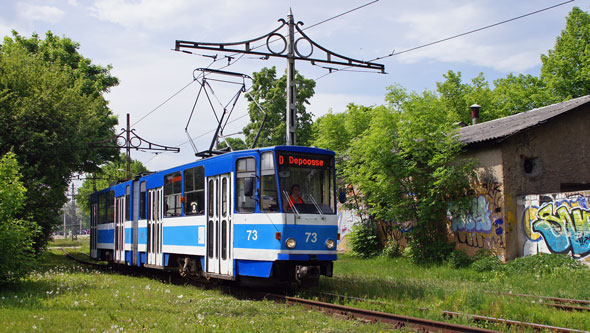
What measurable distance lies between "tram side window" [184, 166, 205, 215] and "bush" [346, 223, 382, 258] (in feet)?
35.9

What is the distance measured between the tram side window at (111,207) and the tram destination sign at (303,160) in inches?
465

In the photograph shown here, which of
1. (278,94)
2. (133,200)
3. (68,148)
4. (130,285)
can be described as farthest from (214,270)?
(278,94)

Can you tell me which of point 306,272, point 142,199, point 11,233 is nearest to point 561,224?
point 306,272

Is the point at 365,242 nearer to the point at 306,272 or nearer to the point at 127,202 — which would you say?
the point at 127,202

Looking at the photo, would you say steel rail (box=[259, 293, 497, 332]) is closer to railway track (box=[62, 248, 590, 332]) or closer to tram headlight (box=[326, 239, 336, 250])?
railway track (box=[62, 248, 590, 332])

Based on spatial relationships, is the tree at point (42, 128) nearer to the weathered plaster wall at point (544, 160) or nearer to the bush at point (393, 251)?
the bush at point (393, 251)

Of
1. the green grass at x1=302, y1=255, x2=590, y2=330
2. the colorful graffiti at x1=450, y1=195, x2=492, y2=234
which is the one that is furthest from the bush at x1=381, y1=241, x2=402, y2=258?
the colorful graffiti at x1=450, y1=195, x2=492, y2=234

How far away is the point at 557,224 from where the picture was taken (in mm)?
16047

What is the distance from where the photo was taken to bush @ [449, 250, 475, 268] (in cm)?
1748

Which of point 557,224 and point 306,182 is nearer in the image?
point 306,182

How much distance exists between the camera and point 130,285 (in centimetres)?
1402

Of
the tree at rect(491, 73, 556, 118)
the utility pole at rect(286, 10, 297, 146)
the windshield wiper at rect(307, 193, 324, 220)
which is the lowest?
the windshield wiper at rect(307, 193, 324, 220)

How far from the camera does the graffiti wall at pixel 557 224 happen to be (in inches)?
599

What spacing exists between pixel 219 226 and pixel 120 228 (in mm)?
8866
